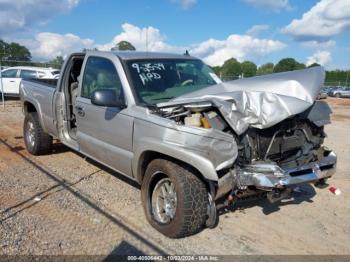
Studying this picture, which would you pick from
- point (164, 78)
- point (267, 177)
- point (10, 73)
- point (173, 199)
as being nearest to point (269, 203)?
point (267, 177)

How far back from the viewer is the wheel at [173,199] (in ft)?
11.9

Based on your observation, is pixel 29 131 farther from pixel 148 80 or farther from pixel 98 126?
pixel 148 80

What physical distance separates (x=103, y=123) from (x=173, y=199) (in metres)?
1.47

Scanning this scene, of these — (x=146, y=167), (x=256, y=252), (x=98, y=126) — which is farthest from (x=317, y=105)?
(x=98, y=126)

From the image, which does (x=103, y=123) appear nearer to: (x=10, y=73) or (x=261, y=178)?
(x=261, y=178)

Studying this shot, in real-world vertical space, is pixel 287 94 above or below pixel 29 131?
above

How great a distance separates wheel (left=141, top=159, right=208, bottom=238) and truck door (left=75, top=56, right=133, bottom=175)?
0.48m

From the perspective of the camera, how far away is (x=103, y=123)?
4711mm

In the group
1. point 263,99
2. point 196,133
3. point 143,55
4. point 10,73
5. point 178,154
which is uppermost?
point 143,55

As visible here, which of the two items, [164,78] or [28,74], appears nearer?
[164,78]

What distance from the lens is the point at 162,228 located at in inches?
153

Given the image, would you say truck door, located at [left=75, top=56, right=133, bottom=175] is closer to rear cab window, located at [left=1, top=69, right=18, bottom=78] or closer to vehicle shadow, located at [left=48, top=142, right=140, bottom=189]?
vehicle shadow, located at [left=48, top=142, right=140, bottom=189]

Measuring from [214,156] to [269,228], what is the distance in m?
1.37

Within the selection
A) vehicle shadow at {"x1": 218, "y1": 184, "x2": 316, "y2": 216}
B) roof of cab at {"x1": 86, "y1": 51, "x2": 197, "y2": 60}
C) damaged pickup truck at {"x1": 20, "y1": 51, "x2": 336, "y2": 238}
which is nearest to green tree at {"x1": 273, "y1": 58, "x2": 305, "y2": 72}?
vehicle shadow at {"x1": 218, "y1": 184, "x2": 316, "y2": 216}
